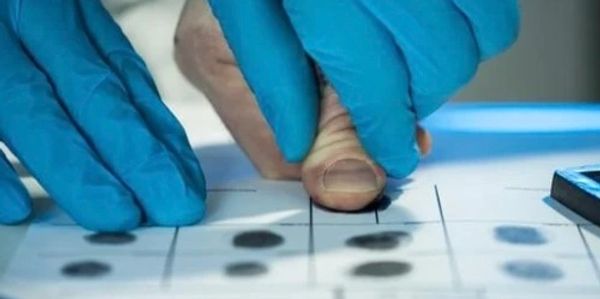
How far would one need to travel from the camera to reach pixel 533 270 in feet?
2.02

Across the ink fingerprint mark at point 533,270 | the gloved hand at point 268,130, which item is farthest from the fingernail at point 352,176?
the ink fingerprint mark at point 533,270

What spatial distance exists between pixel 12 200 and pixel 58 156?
0.04m

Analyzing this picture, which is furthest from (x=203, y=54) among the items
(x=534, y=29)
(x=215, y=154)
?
(x=534, y=29)

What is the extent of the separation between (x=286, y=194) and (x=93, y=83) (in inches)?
5.4

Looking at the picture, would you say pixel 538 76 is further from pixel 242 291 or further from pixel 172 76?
pixel 242 291

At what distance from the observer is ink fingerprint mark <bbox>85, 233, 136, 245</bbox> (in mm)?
659

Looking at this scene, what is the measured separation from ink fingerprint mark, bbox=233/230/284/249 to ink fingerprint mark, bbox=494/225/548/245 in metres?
0.13

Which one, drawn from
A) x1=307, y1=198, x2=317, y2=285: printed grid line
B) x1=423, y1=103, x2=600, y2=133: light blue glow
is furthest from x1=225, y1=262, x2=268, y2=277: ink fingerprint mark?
x1=423, y1=103, x2=600, y2=133: light blue glow

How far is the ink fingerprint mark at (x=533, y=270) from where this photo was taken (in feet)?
1.99

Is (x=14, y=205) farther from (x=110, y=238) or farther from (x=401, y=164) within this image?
(x=401, y=164)

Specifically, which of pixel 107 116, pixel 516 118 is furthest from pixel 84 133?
pixel 516 118

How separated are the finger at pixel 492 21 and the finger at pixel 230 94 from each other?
0.15m

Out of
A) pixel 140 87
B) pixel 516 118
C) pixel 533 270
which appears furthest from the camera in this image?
pixel 516 118

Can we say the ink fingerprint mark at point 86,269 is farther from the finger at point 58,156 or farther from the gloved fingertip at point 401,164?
the gloved fingertip at point 401,164
